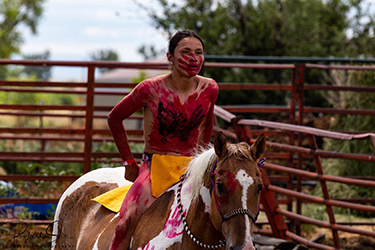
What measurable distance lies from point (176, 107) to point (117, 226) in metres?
0.73

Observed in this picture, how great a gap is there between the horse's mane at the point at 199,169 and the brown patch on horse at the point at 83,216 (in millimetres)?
818

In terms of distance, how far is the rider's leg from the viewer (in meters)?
2.83

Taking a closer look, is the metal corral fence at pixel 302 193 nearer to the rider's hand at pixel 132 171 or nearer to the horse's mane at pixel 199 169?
the rider's hand at pixel 132 171

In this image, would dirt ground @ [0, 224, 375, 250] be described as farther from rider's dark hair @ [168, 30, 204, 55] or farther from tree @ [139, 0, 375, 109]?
tree @ [139, 0, 375, 109]

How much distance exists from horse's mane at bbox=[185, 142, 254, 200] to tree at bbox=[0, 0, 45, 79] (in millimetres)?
30393

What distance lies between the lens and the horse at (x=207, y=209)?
2.25 m

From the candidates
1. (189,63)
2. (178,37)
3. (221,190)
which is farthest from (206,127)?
(221,190)

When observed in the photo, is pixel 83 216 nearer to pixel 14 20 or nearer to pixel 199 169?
pixel 199 169

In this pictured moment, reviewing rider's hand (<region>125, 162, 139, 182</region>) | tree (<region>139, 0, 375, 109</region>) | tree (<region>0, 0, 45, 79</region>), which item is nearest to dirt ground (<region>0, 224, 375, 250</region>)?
rider's hand (<region>125, 162, 139, 182</region>)

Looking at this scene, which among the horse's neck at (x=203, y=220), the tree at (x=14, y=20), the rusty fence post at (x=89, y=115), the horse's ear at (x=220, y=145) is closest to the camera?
the horse's ear at (x=220, y=145)

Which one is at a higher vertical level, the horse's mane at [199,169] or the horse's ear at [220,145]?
the horse's ear at [220,145]

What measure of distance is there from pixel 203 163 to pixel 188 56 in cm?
67

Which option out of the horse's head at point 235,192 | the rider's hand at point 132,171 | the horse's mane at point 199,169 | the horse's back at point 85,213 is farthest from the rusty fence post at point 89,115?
the horse's head at point 235,192

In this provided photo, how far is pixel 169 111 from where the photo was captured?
9.41 ft
